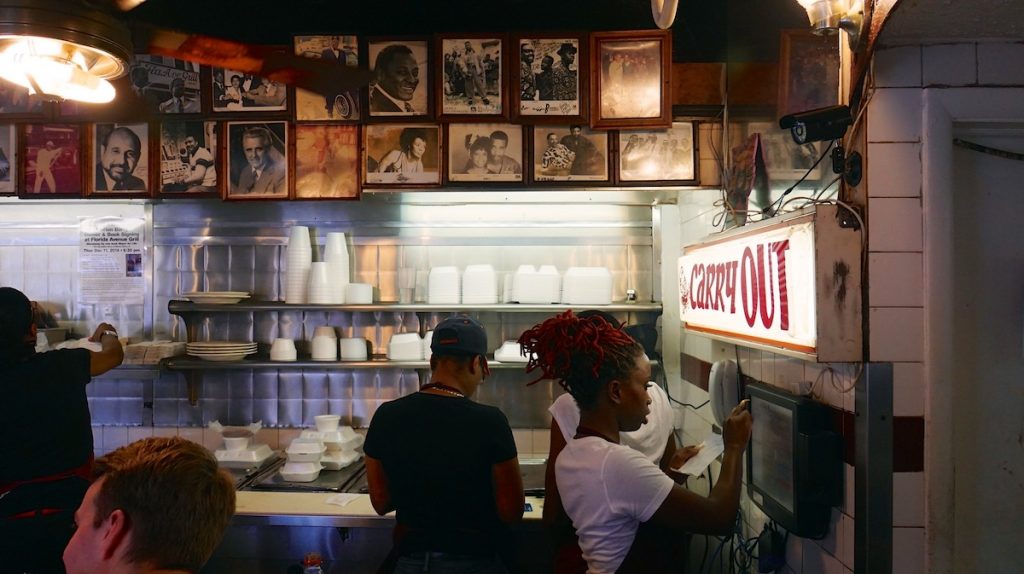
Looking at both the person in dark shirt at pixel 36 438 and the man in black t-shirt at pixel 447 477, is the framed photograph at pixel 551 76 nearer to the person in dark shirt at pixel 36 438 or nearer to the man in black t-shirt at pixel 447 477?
the man in black t-shirt at pixel 447 477

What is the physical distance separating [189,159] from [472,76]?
181 centimetres

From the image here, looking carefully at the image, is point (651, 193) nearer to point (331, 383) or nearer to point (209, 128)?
point (331, 383)

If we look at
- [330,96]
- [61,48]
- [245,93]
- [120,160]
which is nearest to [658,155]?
[330,96]

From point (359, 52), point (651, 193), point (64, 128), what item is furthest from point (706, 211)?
point (64, 128)

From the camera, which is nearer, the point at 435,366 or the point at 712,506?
the point at 712,506

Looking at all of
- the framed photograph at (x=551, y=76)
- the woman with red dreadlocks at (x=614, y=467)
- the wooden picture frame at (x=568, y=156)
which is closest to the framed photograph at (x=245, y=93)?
the framed photograph at (x=551, y=76)

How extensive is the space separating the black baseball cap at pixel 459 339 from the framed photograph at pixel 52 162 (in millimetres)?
2780

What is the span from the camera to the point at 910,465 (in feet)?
6.34

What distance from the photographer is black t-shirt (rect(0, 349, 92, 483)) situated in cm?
273

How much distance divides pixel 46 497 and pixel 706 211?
3.60 metres

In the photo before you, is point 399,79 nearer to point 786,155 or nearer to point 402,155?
point 402,155

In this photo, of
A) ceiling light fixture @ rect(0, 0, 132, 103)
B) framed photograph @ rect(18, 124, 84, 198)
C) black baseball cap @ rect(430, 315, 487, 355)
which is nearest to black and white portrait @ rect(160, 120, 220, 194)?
framed photograph @ rect(18, 124, 84, 198)

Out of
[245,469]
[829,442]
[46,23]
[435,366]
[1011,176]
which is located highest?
[46,23]

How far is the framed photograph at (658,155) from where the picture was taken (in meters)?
3.58
